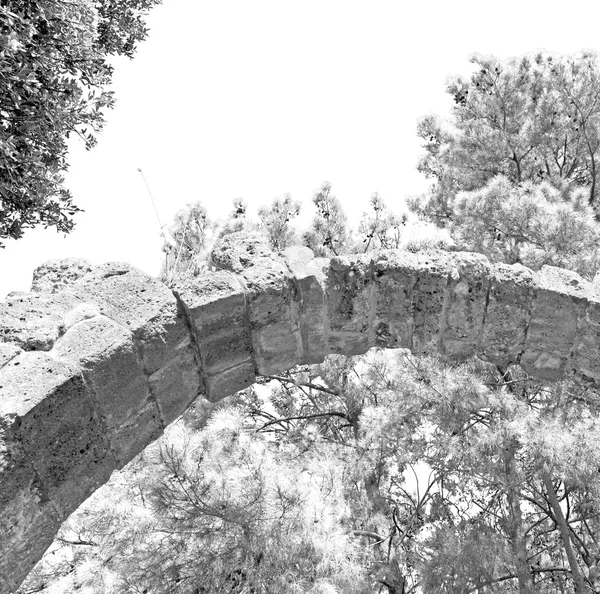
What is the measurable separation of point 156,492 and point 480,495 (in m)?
3.54

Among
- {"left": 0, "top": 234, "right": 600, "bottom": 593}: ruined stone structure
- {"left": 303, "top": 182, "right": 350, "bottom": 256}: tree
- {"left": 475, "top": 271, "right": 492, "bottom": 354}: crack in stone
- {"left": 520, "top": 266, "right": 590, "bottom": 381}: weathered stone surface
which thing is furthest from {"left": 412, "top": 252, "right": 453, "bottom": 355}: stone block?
{"left": 303, "top": 182, "right": 350, "bottom": 256}: tree

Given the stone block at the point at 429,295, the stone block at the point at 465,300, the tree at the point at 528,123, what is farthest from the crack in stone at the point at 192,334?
the tree at the point at 528,123

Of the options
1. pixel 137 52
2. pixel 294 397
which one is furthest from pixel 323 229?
pixel 137 52

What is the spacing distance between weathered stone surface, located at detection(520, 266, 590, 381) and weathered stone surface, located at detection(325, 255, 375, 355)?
98cm

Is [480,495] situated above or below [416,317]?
below

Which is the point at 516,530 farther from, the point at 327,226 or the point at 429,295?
the point at 327,226

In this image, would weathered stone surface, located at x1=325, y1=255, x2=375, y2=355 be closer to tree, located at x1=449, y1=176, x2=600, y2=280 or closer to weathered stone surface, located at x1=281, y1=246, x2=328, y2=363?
weathered stone surface, located at x1=281, y1=246, x2=328, y2=363

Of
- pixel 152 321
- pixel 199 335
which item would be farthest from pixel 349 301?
pixel 152 321

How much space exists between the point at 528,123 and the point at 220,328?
657cm

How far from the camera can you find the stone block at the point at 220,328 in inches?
133

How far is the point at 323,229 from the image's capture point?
839cm

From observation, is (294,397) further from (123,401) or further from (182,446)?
(123,401)

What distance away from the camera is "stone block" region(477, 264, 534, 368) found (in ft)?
12.5

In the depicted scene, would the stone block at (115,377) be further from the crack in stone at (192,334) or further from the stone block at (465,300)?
the stone block at (465,300)
